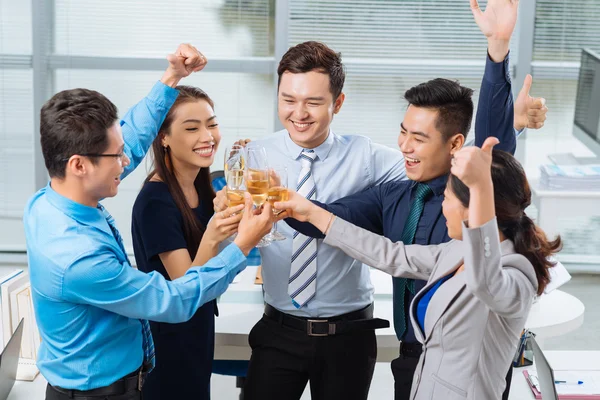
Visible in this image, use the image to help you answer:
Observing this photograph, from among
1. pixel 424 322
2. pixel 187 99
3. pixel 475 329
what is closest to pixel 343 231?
pixel 424 322

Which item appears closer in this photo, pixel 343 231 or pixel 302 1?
pixel 343 231

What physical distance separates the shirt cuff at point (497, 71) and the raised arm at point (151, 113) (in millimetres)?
870

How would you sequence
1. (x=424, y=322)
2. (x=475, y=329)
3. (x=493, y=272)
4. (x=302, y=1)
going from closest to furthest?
1. (x=493, y=272)
2. (x=475, y=329)
3. (x=424, y=322)
4. (x=302, y=1)

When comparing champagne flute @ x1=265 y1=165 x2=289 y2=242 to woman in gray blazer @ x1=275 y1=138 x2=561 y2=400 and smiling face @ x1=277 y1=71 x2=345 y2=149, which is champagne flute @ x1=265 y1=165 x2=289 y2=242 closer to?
smiling face @ x1=277 y1=71 x2=345 y2=149

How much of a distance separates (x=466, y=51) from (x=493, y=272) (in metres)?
4.51

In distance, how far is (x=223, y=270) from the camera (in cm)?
208

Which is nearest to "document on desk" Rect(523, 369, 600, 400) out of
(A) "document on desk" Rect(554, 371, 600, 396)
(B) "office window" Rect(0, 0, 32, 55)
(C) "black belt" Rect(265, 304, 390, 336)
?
(A) "document on desk" Rect(554, 371, 600, 396)

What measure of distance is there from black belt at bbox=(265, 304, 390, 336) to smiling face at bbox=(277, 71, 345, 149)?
554 mm

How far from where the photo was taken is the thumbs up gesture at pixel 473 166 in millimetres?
1628

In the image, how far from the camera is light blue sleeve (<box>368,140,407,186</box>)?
256 centimetres

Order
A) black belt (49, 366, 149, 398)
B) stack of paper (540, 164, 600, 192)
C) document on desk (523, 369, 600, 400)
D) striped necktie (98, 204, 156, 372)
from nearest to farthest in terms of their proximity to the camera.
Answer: black belt (49, 366, 149, 398), striped necktie (98, 204, 156, 372), document on desk (523, 369, 600, 400), stack of paper (540, 164, 600, 192)

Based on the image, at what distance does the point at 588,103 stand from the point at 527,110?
374 centimetres

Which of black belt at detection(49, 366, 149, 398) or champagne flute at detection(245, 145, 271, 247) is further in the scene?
champagne flute at detection(245, 145, 271, 247)

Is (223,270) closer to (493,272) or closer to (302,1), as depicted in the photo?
(493,272)
